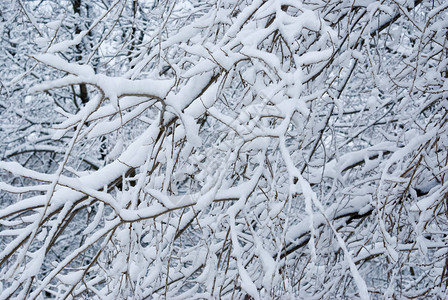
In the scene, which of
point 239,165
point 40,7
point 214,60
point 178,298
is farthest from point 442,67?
point 40,7

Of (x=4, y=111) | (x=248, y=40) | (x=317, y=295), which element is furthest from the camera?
(x=4, y=111)

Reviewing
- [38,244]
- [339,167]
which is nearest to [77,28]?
[38,244]

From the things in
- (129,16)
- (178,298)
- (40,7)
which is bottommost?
(178,298)

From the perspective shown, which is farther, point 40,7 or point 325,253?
point 40,7

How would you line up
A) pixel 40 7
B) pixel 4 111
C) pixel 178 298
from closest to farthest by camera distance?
pixel 178 298, pixel 4 111, pixel 40 7

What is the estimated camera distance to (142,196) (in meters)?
1.82

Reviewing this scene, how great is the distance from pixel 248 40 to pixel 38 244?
5874mm

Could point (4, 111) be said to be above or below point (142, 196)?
above

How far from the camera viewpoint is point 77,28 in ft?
22.4

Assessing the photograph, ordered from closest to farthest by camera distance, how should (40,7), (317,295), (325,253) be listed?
(317,295)
(325,253)
(40,7)

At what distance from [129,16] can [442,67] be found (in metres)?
5.08

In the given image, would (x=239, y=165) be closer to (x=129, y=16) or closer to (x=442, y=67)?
(x=442, y=67)

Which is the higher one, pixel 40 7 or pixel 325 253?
pixel 40 7

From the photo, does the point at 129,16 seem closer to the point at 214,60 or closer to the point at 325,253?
the point at 325,253
